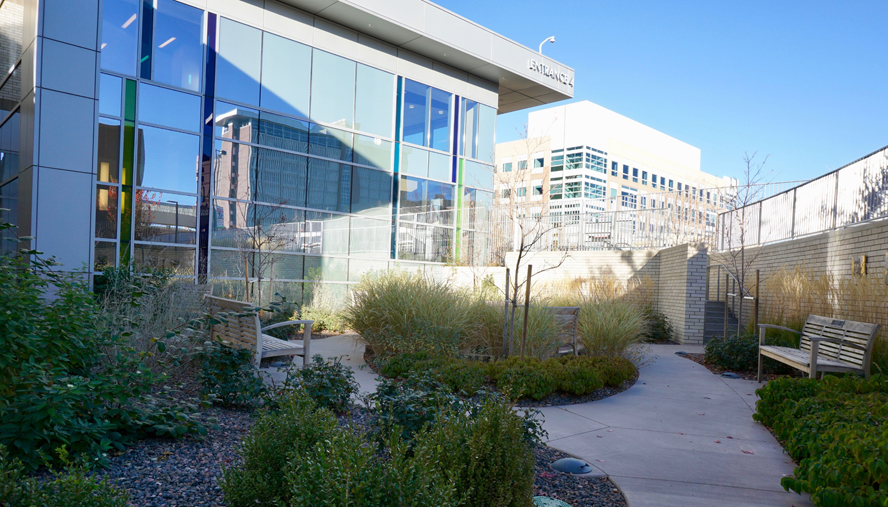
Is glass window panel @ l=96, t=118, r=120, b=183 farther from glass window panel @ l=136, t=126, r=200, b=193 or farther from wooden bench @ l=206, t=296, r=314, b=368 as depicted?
wooden bench @ l=206, t=296, r=314, b=368

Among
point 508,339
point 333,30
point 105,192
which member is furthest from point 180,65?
point 508,339

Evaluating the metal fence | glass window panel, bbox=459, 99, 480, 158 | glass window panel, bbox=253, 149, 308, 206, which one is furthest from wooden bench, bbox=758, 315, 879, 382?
glass window panel, bbox=459, 99, 480, 158

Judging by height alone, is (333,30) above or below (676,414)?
above

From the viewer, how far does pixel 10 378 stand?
2.81m

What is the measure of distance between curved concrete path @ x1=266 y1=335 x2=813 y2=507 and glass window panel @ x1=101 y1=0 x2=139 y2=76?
8213 mm

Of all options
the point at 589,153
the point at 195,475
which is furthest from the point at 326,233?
the point at 589,153

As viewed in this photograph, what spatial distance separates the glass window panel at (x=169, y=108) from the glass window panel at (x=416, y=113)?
5.93m

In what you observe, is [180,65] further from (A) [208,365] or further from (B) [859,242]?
(B) [859,242]

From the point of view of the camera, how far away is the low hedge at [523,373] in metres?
5.46

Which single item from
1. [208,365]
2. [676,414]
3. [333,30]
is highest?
[333,30]

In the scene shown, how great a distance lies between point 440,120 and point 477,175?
7.25ft

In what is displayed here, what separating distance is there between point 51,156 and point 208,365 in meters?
6.21

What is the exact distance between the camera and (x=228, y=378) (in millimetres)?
4199

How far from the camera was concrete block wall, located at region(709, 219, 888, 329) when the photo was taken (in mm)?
7470
